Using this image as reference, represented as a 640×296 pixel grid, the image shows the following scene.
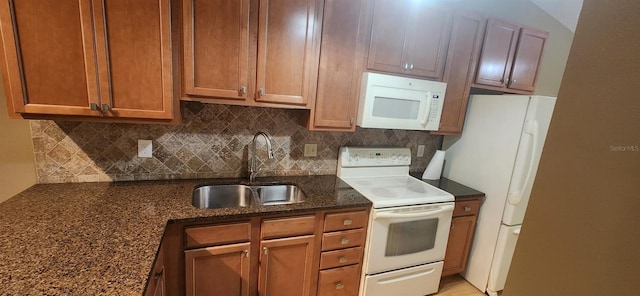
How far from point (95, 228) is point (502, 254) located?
103 inches

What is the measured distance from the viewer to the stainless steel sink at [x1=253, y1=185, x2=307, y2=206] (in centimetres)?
192

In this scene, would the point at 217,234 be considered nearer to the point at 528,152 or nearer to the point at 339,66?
the point at 339,66

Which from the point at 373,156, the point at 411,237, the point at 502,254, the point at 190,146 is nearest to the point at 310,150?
the point at 373,156

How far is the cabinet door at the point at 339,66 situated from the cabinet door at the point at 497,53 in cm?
114

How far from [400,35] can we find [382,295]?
1.88 metres

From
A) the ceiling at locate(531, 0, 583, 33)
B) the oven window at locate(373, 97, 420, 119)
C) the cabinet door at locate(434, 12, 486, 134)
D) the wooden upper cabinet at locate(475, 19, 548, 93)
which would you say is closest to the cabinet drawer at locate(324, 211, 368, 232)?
the oven window at locate(373, 97, 420, 119)

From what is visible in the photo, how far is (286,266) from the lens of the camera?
1.61 meters

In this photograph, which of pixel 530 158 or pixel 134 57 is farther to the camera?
pixel 530 158

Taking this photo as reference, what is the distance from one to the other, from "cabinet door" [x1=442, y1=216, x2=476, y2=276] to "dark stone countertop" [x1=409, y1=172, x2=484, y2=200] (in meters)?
0.20

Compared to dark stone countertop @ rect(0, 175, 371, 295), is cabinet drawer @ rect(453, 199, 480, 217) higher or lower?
lower

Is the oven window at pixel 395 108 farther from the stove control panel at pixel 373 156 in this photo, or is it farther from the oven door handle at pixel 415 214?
the oven door handle at pixel 415 214

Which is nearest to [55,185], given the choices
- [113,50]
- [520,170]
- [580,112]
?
[113,50]

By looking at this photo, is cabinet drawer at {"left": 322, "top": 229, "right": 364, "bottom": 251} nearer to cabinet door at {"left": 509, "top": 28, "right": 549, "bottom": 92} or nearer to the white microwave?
the white microwave

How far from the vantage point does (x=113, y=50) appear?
128 centimetres
